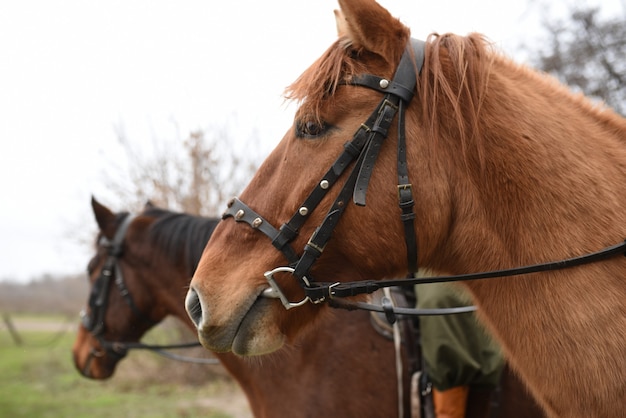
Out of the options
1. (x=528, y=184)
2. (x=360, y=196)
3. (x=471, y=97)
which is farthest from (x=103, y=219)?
(x=528, y=184)

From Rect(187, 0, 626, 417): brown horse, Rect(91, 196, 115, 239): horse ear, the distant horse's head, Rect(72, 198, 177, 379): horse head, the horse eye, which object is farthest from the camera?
Rect(91, 196, 115, 239): horse ear

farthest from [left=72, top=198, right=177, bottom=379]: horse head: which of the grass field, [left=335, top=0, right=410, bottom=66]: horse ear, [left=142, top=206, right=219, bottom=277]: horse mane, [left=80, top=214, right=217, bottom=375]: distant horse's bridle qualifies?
the grass field

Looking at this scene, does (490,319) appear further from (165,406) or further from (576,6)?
(165,406)

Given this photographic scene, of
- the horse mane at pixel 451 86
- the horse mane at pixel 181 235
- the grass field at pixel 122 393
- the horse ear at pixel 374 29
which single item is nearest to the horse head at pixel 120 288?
the horse mane at pixel 181 235

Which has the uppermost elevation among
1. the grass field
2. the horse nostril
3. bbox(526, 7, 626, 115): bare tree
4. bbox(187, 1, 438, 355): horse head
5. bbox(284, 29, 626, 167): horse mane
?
bbox(526, 7, 626, 115): bare tree

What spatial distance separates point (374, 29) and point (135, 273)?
126 inches

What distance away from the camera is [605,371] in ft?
4.98

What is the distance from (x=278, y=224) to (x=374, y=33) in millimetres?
820

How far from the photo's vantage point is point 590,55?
786cm

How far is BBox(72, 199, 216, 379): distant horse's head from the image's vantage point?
3.78m

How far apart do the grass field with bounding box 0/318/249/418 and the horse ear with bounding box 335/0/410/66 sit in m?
8.56

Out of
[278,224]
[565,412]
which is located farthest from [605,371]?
[278,224]

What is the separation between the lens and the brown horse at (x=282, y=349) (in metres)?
2.95

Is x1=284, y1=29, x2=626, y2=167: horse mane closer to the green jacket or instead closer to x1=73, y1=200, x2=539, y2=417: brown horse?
x1=73, y1=200, x2=539, y2=417: brown horse
